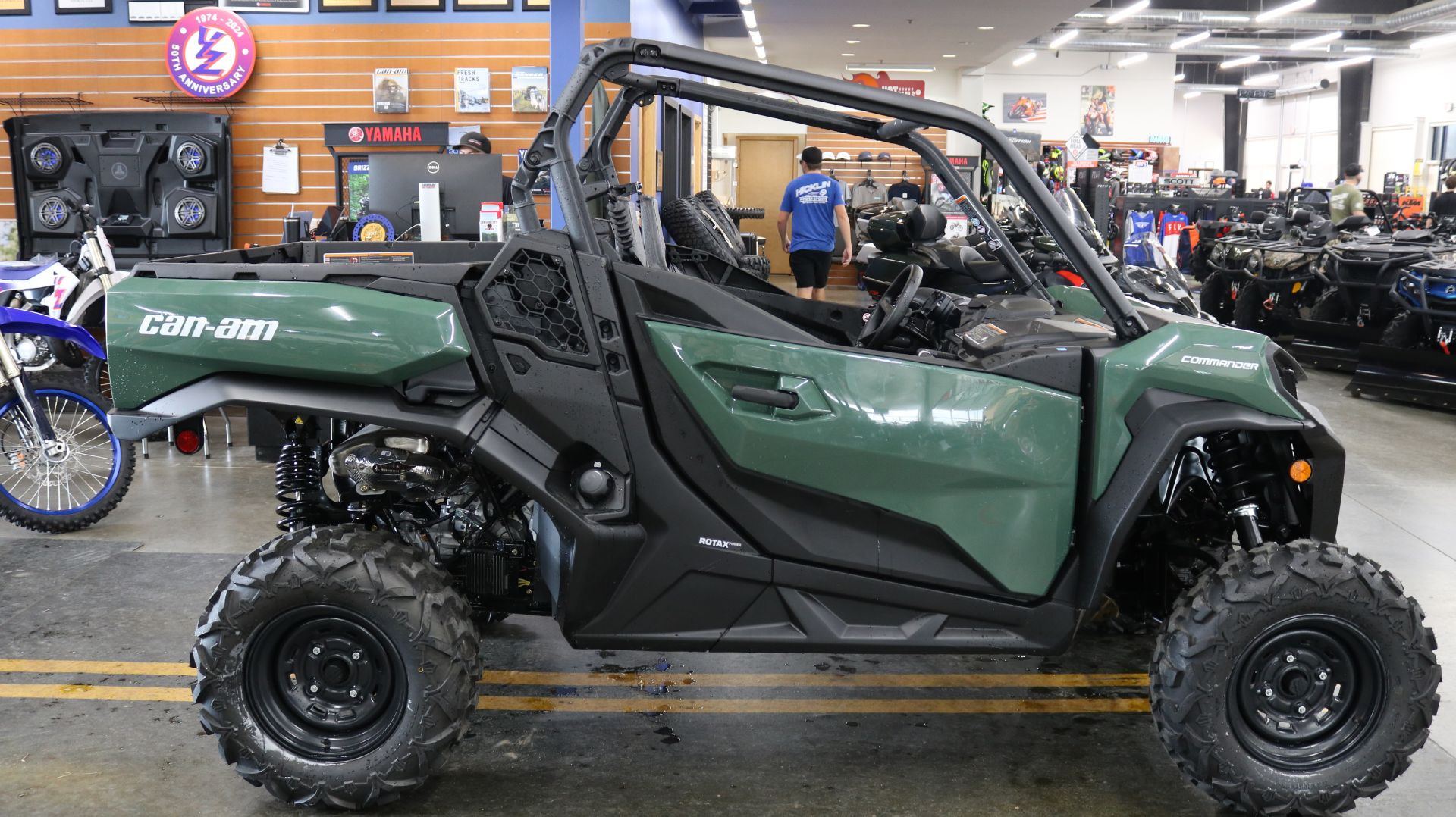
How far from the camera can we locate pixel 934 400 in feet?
8.80

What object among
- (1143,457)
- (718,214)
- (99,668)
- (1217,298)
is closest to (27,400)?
(99,668)

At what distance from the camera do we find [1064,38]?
2228 cm

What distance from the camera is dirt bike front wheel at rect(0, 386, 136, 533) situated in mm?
5000

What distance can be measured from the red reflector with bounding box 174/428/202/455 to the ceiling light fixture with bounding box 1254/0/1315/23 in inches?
825

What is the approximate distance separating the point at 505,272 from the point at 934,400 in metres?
1.04

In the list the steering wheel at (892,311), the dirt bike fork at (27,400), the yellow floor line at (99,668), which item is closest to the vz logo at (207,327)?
the yellow floor line at (99,668)

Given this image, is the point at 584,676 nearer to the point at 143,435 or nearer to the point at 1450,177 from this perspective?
the point at 143,435

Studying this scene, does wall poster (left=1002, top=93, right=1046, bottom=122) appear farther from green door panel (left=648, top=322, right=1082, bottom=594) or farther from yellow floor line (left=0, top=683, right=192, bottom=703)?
yellow floor line (left=0, top=683, right=192, bottom=703)

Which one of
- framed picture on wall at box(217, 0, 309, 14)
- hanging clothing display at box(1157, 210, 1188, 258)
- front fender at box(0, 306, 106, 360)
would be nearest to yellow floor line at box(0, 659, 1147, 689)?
front fender at box(0, 306, 106, 360)

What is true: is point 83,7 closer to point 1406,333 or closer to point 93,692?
point 93,692

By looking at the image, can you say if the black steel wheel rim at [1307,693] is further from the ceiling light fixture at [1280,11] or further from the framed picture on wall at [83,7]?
the ceiling light fixture at [1280,11]

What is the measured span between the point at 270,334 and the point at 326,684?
2.78 feet

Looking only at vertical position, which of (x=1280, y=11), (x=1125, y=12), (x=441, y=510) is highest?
(x=1280, y=11)

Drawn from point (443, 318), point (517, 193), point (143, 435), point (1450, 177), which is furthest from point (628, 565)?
point (1450, 177)
